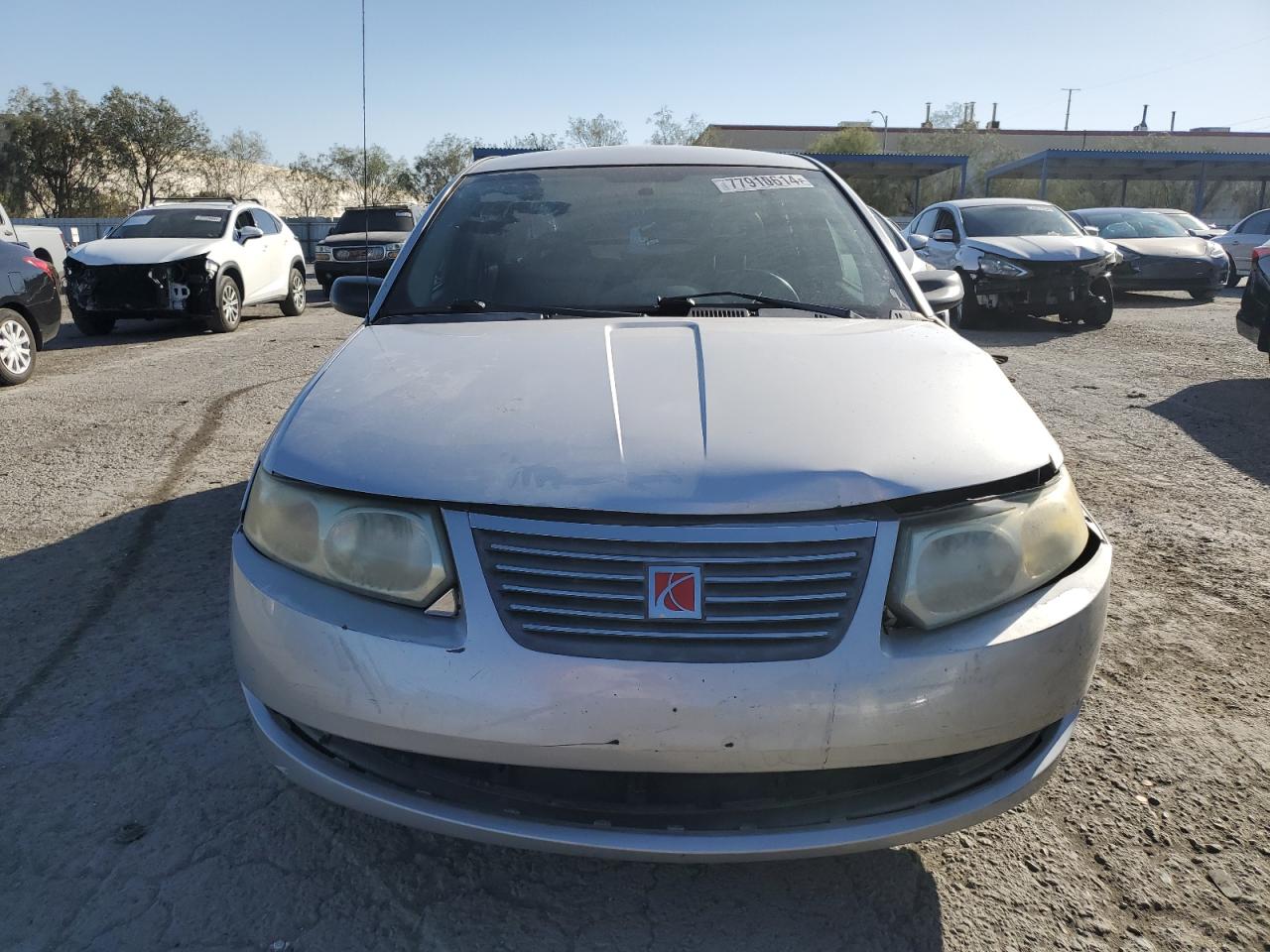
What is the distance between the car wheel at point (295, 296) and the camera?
13516mm

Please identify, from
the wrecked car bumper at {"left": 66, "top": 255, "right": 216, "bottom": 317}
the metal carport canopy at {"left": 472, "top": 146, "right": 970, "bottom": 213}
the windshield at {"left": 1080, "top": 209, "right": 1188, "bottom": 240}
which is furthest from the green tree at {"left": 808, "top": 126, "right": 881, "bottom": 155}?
the wrecked car bumper at {"left": 66, "top": 255, "right": 216, "bottom": 317}

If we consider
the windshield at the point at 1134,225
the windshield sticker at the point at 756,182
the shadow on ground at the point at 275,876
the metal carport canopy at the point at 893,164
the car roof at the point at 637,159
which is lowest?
the shadow on ground at the point at 275,876

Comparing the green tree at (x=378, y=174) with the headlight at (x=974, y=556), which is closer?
the headlight at (x=974, y=556)

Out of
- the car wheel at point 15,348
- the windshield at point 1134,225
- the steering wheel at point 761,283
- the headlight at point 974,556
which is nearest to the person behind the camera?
the headlight at point 974,556

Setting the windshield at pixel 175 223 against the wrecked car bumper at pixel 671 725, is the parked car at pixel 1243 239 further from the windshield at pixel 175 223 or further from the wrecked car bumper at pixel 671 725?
the wrecked car bumper at pixel 671 725

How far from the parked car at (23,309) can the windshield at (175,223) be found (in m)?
3.31

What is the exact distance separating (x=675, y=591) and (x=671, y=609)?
3cm

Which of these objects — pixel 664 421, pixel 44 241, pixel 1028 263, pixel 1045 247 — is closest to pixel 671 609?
pixel 664 421

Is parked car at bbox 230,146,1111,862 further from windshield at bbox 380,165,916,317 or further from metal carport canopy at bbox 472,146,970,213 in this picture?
metal carport canopy at bbox 472,146,970,213

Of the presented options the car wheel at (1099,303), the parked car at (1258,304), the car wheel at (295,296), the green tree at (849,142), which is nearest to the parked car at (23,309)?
the car wheel at (295,296)

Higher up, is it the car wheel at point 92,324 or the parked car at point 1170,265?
the parked car at point 1170,265

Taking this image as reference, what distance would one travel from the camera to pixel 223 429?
6.05 metres

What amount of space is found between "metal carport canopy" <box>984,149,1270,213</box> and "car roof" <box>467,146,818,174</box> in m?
33.8

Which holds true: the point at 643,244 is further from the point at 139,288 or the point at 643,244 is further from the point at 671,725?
the point at 139,288
